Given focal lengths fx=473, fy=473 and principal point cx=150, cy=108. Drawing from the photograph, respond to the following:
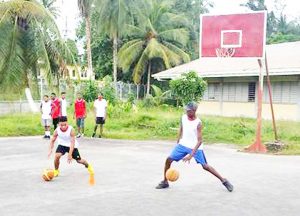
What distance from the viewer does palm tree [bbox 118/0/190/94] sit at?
36.9m

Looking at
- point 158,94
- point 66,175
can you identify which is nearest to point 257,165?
point 66,175

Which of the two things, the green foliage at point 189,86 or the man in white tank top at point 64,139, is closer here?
the man in white tank top at point 64,139

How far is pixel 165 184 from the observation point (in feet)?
26.7

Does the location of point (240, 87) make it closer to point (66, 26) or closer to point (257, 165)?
point (257, 165)

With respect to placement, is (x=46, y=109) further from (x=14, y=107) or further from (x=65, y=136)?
(x=14, y=107)

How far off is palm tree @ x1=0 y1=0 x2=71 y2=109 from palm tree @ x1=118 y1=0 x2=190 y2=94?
625 inches

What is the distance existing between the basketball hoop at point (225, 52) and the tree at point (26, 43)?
7947mm

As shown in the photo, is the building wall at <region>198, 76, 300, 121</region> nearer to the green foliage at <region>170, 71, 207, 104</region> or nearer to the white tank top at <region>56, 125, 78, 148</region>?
the green foliage at <region>170, 71, 207, 104</region>

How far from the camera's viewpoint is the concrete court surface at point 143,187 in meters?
6.65

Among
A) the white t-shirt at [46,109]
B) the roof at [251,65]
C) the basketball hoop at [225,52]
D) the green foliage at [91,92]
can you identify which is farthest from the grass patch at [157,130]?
the green foliage at [91,92]

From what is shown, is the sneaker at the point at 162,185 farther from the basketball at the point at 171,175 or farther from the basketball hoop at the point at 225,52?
the basketball hoop at the point at 225,52

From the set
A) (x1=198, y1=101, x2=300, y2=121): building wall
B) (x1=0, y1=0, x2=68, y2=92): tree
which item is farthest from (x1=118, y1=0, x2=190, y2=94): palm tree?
(x1=0, y1=0, x2=68, y2=92): tree

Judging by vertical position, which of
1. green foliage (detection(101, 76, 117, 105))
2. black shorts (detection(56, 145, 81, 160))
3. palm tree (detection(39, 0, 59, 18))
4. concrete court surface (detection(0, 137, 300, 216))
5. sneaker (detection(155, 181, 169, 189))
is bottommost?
concrete court surface (detection(0, 137, 300, 216))

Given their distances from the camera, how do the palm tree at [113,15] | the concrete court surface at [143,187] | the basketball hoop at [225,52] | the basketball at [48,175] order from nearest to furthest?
the concrete court surface at [143,187]
the basketball at [48,175]
the basketball hoop at [225,52]
the palm tree at [113,15]
